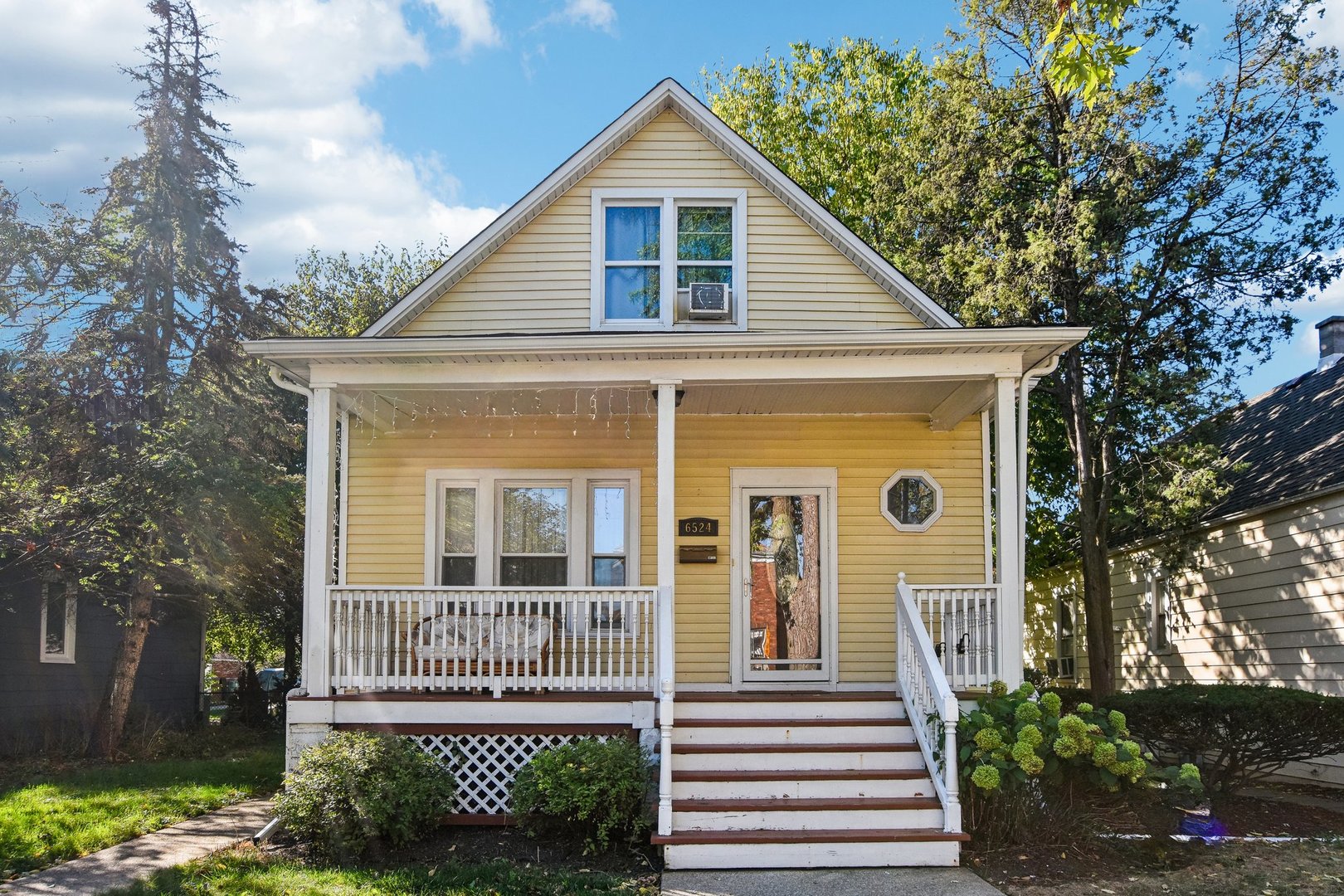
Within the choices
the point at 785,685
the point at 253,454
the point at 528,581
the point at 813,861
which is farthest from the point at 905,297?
the point at 253,454

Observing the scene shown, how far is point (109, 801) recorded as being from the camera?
9695 millimetres

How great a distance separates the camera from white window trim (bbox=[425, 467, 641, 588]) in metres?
10.8

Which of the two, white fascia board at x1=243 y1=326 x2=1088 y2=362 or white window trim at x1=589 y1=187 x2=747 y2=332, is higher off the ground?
white window trim at x1=589 y1=187 x2=747 y2=332

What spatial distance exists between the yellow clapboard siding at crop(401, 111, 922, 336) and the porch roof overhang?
68.6 inches

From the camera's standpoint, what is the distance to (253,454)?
16.4m

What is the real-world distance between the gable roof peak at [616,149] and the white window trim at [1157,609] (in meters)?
6.36

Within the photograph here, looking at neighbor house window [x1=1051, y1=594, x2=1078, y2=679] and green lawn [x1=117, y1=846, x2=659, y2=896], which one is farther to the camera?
neighbor house window [x1=1051, y1=594, x2=1078, y2=679]

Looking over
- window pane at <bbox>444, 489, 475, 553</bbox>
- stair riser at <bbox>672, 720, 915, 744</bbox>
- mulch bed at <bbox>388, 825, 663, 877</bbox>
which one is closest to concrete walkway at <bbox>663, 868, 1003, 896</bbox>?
mulch bed at <bbox>388, 825, 663, 877</bbox>

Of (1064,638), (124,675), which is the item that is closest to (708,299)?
(124,675)

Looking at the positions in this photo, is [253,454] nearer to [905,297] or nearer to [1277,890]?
[905,297]

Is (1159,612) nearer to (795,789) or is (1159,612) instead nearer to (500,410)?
(795,789)

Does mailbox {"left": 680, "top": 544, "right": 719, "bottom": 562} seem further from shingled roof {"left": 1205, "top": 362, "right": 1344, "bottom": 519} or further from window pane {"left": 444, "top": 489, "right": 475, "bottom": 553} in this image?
shingled roof {"left": 1205, "top": 362, "right": 1344, "bottom": 519}

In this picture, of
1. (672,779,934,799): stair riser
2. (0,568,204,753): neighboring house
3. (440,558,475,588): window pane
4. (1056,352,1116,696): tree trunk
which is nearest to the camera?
(672,779,934,799): stair riser

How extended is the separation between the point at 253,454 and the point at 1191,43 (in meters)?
14.1
